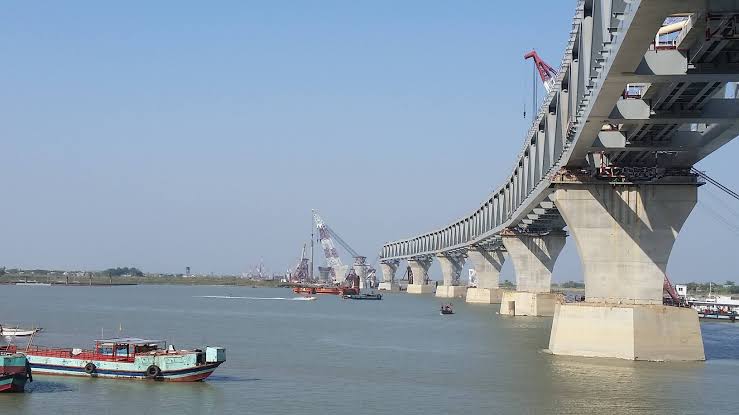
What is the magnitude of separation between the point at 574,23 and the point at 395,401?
2056cm

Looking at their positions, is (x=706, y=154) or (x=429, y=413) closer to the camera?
(x=429, y=413)

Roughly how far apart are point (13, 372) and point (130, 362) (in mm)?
6910

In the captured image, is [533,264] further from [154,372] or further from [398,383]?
[154,372]

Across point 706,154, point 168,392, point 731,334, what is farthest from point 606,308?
point 731,334

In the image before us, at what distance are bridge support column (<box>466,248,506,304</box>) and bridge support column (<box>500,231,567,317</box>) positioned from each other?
170 ft

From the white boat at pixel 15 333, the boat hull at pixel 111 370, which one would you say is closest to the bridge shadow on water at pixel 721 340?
the boat hull at pixel 111 370

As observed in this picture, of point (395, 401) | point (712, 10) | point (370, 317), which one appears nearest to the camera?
point (712, 10)

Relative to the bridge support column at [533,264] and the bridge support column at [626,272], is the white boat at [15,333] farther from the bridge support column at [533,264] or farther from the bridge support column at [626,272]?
the bridge support column at [533,264]

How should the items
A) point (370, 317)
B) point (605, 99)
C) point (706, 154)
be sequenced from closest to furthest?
point (605, 99)
point (706, 154)
point (370, 317)

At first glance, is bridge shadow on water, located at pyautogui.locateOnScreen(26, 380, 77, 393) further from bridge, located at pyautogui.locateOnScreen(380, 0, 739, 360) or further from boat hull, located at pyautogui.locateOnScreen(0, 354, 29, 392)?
bridge, located at pyautogui.locateOnScreen(380, 0, 739, 360)

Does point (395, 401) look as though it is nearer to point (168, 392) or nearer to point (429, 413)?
point (429, 413)

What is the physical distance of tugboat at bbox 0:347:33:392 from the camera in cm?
4491

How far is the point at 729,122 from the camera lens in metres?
46.3

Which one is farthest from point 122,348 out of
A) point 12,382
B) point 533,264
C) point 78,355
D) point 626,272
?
point 533,264
